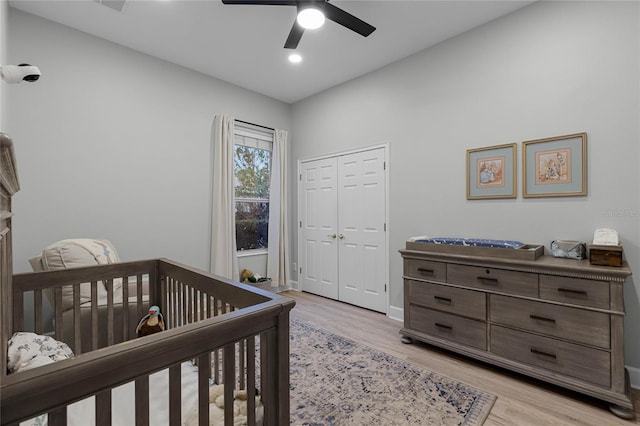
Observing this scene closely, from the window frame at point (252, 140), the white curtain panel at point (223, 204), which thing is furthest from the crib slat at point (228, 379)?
the window frame at point (252, 140)

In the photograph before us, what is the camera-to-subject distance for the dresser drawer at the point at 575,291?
1.80m

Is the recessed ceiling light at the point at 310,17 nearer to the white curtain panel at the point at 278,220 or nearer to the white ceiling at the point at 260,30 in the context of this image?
the white ceiling at the point at 260,30

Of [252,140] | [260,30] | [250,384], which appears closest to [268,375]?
[250,384]

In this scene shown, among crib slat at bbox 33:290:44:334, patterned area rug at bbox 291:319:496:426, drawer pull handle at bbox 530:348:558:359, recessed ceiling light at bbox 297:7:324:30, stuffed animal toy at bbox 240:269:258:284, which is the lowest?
patterned area rug at bbox 291:319:496:426

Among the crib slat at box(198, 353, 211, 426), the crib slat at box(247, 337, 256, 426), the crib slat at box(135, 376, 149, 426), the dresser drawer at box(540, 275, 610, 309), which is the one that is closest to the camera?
the crib slat at box(135, 376, 149, 426)

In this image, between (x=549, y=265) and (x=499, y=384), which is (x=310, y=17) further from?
(x=499, y=384)

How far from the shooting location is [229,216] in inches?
147

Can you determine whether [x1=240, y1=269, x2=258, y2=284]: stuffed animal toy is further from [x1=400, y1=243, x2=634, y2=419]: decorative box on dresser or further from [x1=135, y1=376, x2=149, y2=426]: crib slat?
[x1=135, y1=376, x2=149, y2=426]: crib slat

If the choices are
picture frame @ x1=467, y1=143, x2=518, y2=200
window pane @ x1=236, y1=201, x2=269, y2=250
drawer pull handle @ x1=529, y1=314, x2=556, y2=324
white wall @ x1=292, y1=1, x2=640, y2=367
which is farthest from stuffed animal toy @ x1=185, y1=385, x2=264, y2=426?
window pane @ x1=236, y1=201, x2=269, y2=250

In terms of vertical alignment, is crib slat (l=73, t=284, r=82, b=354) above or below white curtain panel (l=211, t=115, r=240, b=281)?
below

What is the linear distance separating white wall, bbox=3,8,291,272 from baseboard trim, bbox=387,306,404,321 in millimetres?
2312

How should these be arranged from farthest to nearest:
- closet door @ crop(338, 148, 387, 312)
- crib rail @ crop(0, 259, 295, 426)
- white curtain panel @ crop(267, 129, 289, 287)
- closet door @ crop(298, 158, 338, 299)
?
white curtain panel @ crop(267, 129, 289, 287) < closet door @ crop(298, 158, 338, 299) < closet door @ crop(338, 148, 387, 312) < crib rail @ crop(0, 259, 295, 426)

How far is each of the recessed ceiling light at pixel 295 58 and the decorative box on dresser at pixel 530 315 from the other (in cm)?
235

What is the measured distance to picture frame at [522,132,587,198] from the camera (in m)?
2.23
